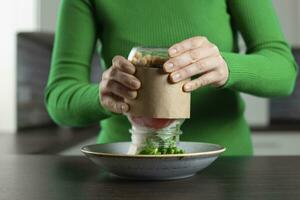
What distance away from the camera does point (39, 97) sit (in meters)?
2.50

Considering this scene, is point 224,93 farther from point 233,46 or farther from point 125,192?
point 125,192

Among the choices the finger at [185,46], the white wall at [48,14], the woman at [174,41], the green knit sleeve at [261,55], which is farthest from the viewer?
the white wall at [48,14]

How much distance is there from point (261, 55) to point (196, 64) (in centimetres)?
31

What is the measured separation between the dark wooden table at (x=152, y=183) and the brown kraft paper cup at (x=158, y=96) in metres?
0.10

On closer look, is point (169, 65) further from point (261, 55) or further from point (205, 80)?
point (261, 55)

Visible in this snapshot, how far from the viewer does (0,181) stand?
826 mm

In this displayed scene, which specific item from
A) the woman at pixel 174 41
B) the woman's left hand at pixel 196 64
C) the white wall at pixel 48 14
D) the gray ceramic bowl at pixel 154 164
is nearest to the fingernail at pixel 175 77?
the woman's left hand at pixel 196 64

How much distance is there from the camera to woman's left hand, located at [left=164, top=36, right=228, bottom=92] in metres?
0.80

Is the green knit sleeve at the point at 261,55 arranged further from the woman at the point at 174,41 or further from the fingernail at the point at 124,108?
the fingernail at the point at 124,108

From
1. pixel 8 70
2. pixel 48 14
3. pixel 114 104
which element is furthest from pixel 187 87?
pixel 48 14

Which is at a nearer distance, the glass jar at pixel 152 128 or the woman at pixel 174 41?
the glass jar at pixel 152 128

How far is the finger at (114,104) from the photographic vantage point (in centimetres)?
83

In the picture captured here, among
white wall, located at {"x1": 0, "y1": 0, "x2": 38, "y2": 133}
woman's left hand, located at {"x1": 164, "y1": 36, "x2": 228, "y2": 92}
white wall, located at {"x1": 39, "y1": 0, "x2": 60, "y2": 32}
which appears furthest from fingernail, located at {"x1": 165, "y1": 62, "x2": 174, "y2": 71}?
white wall, located at {"x1": 39, "y1": 0, "x2": 60, "y2": 32}

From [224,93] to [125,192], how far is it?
0.55m
